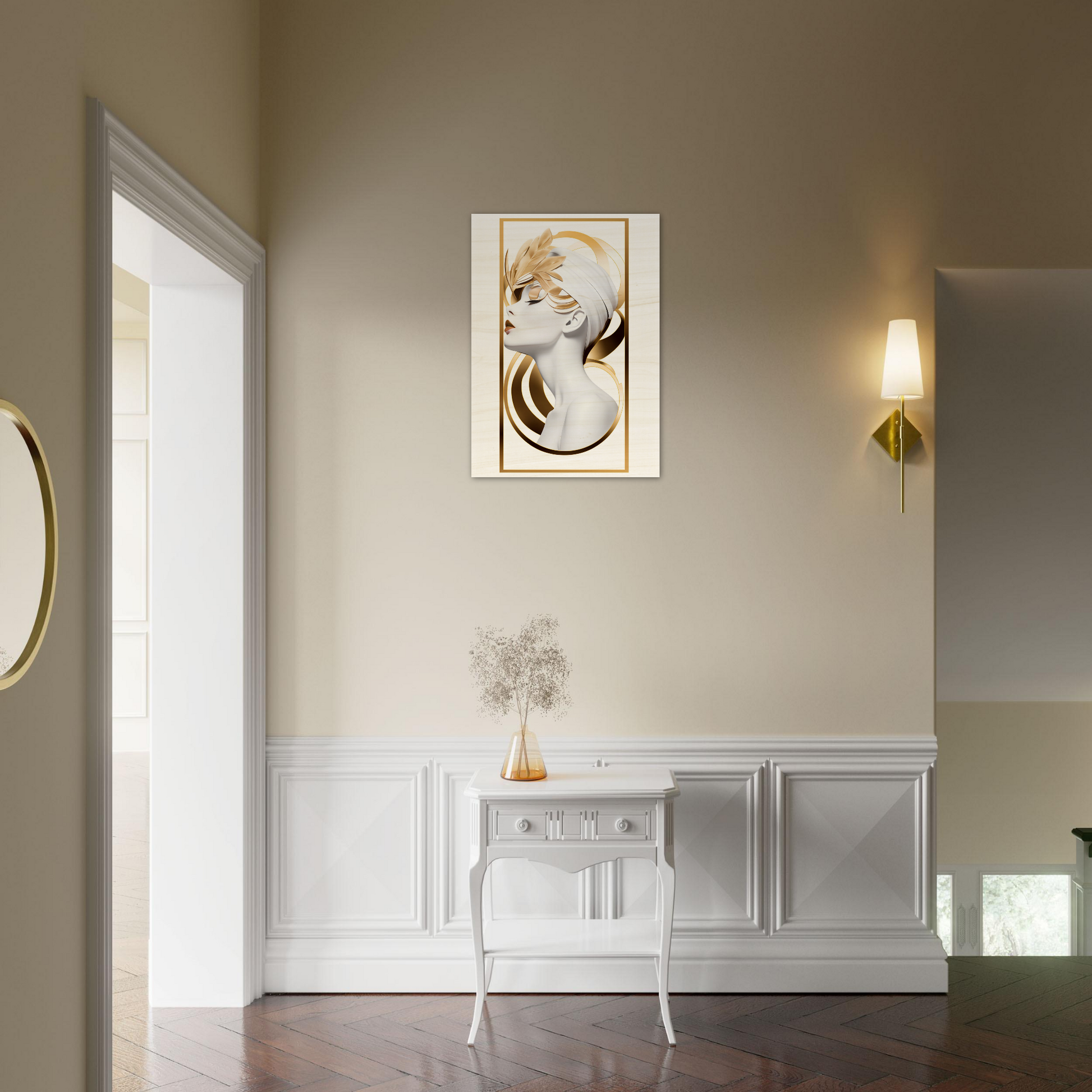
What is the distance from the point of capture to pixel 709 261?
356cm

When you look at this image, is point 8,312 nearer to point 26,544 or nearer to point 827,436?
point 26,544

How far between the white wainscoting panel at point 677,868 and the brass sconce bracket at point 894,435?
0.99 meters

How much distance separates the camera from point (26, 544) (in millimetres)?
2000

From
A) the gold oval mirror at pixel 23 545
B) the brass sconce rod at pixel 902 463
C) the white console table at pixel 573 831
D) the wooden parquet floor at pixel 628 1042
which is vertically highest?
the brass sconce rod at pixel 902 463

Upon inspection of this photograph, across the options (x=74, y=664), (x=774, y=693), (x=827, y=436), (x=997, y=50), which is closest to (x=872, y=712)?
(x=774, y=693)

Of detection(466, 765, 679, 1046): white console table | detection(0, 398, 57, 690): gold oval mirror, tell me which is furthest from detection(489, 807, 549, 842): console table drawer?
detection(0, 398, 57, 690): gold oval mirror

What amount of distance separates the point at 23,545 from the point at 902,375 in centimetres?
267

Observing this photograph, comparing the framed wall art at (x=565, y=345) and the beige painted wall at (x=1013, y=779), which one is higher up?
the framed wall art at (x=565, y=345)

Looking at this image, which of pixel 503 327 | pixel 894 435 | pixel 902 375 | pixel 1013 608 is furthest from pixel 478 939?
pixel 1013 608

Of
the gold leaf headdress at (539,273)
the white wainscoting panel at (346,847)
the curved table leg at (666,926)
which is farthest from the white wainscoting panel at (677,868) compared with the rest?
the gold leaf headdress at (539,273)

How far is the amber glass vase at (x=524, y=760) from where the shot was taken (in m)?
3.21

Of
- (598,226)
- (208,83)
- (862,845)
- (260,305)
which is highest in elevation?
(208,83)

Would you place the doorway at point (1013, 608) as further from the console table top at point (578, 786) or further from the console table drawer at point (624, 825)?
the console table drawer at point (624, 825)

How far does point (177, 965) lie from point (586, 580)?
1.85 meters
